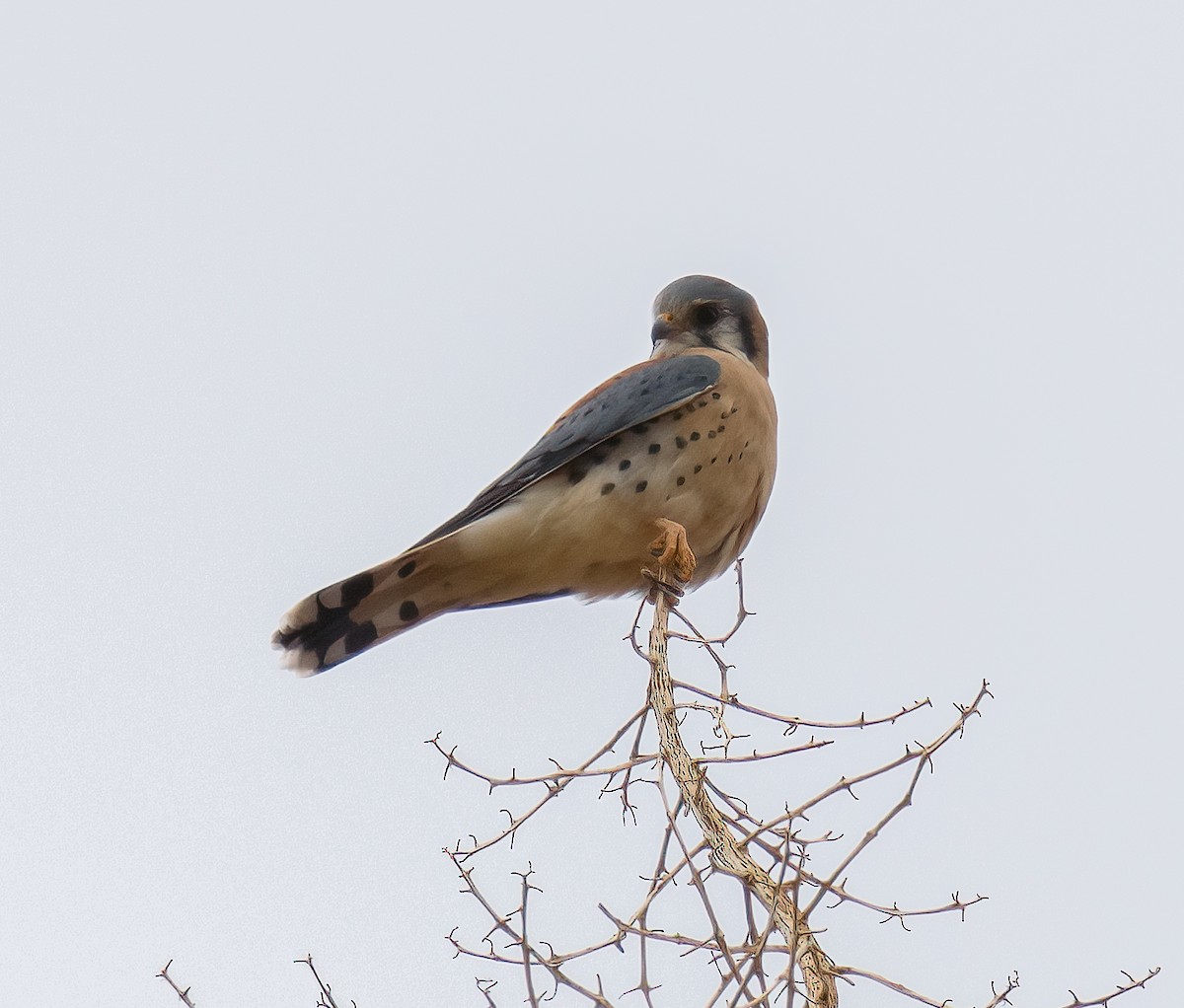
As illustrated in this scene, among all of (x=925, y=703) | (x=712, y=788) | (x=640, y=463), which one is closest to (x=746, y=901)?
(x=712, y=788)

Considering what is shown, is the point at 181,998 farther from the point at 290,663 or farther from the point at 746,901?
the point at 290,663

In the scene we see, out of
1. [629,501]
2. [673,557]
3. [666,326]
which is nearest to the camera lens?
[673,557]

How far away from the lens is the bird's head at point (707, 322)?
4383mm

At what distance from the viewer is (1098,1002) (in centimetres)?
204

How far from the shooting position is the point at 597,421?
3773 mm

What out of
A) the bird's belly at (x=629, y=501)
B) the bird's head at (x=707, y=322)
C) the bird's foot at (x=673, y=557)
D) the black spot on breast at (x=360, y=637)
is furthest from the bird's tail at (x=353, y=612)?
the bird's head at (x=707, y=322)

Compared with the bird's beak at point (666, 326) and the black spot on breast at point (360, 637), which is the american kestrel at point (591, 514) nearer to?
the black spot on breast at point (360, 637)

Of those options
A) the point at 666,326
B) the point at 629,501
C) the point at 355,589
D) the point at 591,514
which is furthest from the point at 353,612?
the point at 666,326

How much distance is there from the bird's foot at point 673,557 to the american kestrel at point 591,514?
2 cm

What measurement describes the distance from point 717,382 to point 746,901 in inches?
78.3

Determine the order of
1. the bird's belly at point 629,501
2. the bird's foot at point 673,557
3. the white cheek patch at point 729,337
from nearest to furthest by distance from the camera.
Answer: the bird's foot at point 673,557 < the bird's belly at point 629,501 < the white cheek patch at point 729,337

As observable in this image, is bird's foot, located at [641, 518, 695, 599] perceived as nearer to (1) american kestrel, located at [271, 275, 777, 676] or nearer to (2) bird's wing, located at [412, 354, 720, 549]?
(1) american kestrel, located at [271, 275, 777, 676]

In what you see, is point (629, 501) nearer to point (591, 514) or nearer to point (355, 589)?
point (591, 514)

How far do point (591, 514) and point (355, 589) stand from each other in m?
0.62
